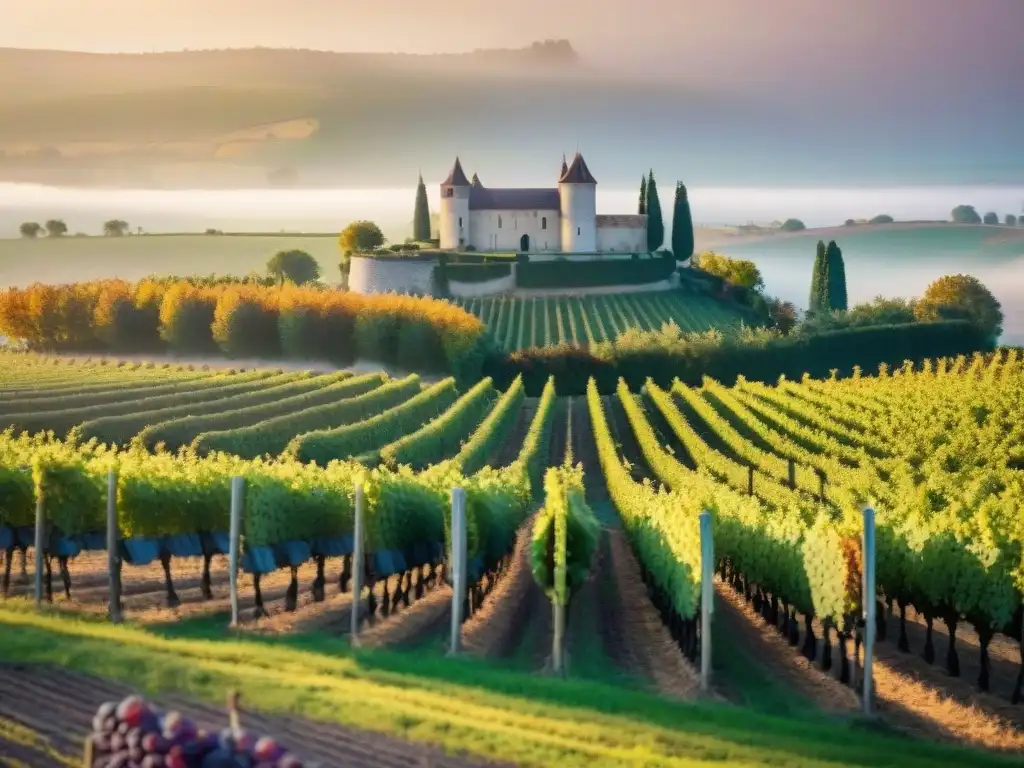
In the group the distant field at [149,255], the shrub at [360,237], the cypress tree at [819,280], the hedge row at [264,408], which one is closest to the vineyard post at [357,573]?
the hedge row at [264,408]

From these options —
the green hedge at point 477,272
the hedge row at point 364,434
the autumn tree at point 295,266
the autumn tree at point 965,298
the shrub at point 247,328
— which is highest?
the autumn tree at point 295,266

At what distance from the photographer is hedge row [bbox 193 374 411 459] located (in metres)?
28.2

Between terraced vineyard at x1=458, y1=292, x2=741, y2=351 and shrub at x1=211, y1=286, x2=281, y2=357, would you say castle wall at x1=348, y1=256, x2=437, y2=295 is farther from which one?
shrub at x1=211, y1=286, x2=281, y2=357

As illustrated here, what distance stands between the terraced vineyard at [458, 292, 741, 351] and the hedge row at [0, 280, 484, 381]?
11.9 meters

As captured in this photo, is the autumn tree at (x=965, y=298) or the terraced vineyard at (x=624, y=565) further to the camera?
the autumn tree at (x=965, y=298)

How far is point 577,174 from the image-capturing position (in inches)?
3469

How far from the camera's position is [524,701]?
10859mm

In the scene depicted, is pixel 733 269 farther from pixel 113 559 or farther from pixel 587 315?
pixel 113 559

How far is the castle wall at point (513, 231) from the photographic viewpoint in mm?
88250

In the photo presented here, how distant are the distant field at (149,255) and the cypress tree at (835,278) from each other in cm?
4558

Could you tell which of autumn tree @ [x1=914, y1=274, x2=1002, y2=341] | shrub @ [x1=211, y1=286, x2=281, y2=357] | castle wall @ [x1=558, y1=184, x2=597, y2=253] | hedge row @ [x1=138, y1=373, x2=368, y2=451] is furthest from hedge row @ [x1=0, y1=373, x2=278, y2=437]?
autumn tree @ [x1=914, y1=274, x2=1002, y2=341]

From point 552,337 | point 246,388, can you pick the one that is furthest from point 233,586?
point 552,337

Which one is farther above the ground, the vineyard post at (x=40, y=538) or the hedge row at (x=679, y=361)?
the hedge row at (x=679, y=361)

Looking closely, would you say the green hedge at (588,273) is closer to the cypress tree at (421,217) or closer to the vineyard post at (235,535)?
the cypress tree at (421,217)
